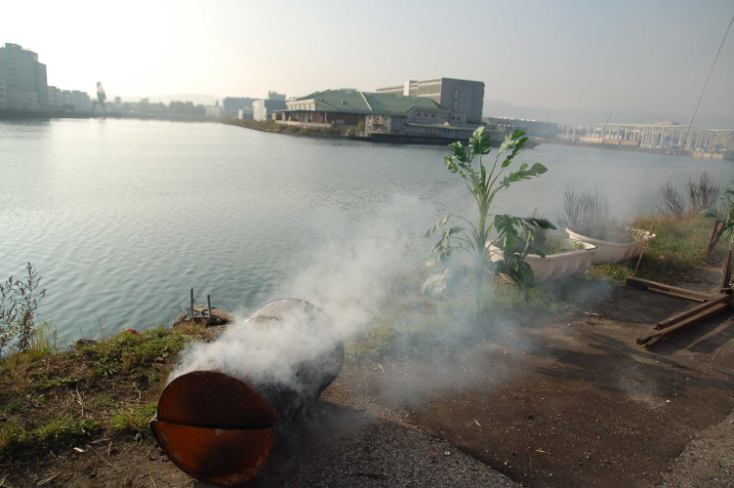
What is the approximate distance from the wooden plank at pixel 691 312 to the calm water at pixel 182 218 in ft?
24.4

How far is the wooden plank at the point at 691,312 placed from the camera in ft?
18.9

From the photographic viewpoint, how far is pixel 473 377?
4.79 metres

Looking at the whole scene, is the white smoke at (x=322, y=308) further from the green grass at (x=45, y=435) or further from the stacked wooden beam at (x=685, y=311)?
A: the stacked wooden beam at (x=685, y=311)

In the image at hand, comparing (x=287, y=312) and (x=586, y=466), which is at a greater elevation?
(x=287, y=312)

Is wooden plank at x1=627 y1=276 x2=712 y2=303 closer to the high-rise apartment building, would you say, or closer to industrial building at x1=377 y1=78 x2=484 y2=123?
industrial building at x1=377 y1=78 x2=484 y2=123

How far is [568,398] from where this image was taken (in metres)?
4.42

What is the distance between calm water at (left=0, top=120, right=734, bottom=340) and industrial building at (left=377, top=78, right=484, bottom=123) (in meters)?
82.4

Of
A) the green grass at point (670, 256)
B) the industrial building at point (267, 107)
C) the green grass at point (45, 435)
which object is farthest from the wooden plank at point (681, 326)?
the industrial building at point (267, 107)

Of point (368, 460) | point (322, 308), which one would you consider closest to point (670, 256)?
point (322, 308)

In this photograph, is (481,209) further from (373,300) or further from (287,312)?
(287,312)

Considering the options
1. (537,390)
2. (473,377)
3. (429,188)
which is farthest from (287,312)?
(429,188)

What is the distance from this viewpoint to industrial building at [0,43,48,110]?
123062 millimetres

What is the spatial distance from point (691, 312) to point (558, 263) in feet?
6.36

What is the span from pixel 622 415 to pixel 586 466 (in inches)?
38.1
